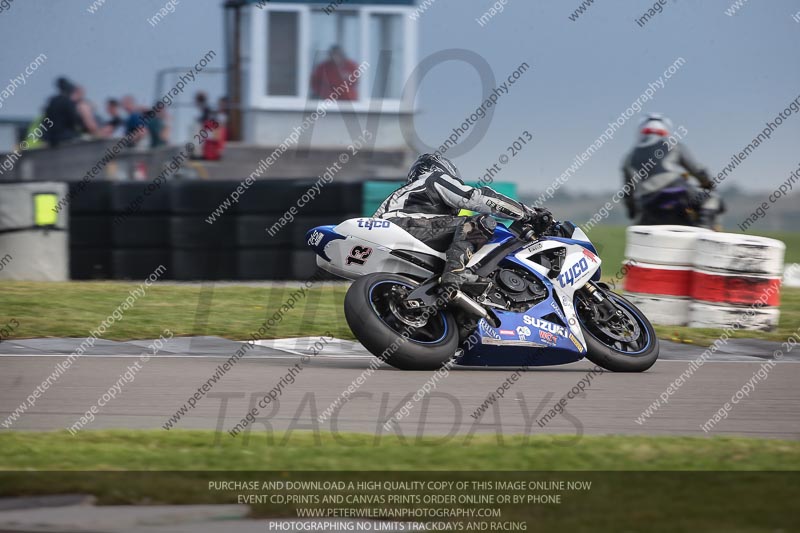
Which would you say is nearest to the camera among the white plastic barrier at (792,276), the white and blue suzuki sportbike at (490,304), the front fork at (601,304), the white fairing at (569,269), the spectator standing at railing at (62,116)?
the white and blue suzuki sportbike at (490,304)

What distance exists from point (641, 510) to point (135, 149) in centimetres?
1758

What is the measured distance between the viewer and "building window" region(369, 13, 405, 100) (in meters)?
24.3

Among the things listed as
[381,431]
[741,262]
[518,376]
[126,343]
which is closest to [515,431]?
[381,431]

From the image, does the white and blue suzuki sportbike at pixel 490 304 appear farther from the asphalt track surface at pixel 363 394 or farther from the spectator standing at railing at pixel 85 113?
the spectator standing at railing at pixel 85 113

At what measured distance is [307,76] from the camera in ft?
79.3

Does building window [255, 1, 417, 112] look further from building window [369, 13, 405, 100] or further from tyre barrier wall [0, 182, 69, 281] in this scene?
tyre barrier wall [0, 182, 69, 281]

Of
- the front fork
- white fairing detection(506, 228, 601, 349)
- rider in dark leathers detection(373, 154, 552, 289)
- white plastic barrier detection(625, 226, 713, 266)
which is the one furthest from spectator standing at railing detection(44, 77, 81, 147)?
the front fork

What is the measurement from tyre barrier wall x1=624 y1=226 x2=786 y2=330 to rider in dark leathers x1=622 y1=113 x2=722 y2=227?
5.77ft

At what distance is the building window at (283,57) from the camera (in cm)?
2408

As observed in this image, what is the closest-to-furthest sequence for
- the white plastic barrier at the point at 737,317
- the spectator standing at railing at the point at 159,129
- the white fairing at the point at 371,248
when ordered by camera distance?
the white fairing at the point at 371,248 < the white plastic barrier at the point at 737,317 < the spectator standing at railing at the point at 159,129

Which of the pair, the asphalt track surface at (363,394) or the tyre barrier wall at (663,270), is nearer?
the asphalt track surface at (363,394)

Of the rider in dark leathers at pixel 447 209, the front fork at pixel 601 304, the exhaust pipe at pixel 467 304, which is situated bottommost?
the front fork at pixel 601 304

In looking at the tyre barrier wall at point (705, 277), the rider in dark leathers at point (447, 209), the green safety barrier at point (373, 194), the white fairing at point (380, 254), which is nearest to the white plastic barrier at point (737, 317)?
the tyre barrier wall at point (705, 277)

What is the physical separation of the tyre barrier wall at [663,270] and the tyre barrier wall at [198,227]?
4.35 meters
